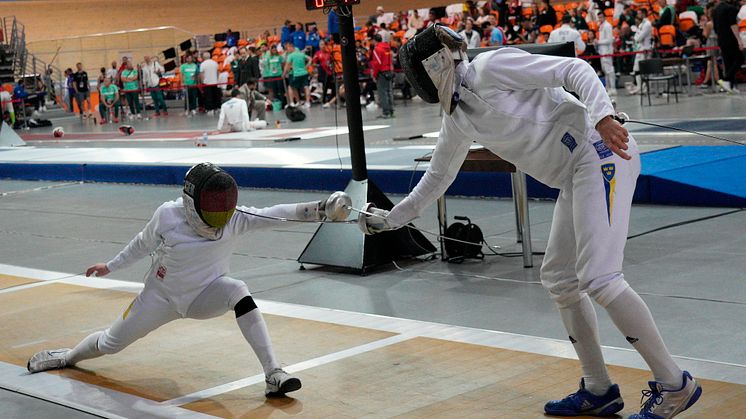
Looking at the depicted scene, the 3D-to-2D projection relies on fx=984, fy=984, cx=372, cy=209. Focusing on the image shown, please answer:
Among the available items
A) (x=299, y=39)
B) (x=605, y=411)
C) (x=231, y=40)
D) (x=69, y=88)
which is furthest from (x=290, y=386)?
(x=231, y=40)

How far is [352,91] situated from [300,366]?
2815mm

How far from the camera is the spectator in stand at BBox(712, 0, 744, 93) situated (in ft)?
56.2

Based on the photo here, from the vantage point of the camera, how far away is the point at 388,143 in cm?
1416

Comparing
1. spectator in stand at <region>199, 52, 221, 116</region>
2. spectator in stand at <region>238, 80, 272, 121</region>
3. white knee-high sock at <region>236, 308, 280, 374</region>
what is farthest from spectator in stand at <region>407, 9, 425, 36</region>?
white knee-high sock at <region>236, 308, 280, 374</region>

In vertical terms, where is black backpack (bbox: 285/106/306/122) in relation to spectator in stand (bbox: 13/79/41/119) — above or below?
below

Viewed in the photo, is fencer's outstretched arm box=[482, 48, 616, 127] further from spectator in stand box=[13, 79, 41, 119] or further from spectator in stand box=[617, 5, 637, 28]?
spectator in stand box=[13, 79, 41, 119]

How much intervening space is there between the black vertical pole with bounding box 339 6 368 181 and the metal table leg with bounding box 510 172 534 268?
1.10 m

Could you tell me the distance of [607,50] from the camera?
20.5 meters

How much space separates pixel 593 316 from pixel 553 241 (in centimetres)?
32

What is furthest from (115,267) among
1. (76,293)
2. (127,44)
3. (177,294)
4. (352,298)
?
(127,44)

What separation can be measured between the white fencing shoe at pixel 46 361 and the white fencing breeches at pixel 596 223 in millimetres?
2703

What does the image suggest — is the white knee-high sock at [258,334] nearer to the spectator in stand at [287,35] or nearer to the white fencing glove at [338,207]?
the white fencing glove at [338,207]

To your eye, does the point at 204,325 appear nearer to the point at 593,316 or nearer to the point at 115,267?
the point at 115,267

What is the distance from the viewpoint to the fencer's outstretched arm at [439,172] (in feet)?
12.9
